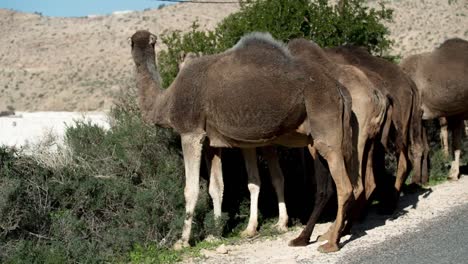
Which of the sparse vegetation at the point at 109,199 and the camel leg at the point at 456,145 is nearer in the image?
the sparse vegetation at the point at 109,199

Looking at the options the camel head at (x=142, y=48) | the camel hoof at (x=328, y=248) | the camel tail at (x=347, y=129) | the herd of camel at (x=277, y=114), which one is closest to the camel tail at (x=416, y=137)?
the herd of camel at (x=277, y=114)

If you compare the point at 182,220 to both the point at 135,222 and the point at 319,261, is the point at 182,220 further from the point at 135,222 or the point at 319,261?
the point at 319,261

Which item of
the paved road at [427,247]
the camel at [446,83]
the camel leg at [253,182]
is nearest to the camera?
the paved road at [427,247]

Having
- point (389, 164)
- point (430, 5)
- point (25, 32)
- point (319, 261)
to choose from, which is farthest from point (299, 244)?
point (25, 32)

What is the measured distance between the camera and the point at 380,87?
41.6 feet

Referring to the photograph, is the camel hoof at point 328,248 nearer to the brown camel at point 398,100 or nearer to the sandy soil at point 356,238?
the sandy soil at point 356,238

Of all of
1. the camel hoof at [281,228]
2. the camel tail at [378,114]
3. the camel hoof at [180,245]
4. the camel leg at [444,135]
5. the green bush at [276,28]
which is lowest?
the camel hoof at [180,245]

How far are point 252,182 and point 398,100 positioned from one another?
341cm

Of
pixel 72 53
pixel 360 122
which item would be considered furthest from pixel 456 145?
pixel 72 53

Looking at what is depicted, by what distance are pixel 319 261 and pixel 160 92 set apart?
4.36 meters

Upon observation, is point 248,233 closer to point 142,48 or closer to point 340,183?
point 340,183

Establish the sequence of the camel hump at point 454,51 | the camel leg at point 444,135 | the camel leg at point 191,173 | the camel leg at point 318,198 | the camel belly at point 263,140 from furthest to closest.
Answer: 1. the camel leg at point 444,135
2. the camel hump at point 454,51
3. the camel leg at point 191,173
4. the camel belly at point 263,140
5. the camel leg at point 318,198

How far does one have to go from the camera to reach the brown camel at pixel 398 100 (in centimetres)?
1354

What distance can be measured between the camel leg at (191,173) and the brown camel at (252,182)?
740mm
